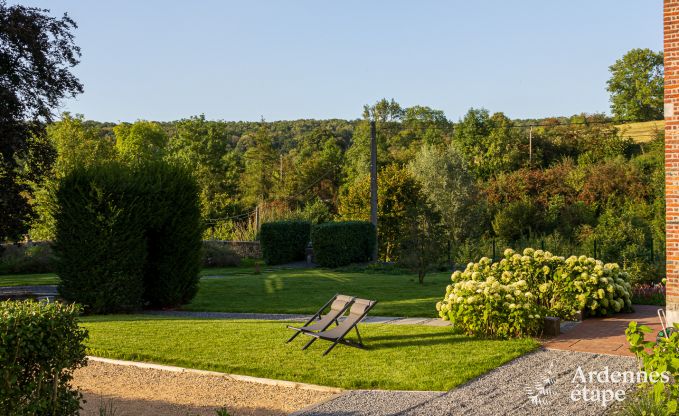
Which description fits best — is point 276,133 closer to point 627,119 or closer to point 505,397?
point 627,119

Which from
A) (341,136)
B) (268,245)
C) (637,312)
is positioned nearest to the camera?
(637,312)

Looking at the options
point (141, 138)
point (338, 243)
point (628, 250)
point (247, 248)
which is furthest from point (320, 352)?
point (141, 138)

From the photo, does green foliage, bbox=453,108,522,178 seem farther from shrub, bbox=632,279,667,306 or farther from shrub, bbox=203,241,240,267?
shrub, bbox=632,279,667,306

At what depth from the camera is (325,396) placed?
6.96m

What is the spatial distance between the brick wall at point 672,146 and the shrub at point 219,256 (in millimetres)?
21890

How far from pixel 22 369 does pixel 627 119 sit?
1890 inches

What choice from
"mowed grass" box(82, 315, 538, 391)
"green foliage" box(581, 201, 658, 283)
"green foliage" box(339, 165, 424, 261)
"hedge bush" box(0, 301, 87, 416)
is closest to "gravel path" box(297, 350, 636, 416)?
"mowed grass" box(82, 315, 538, 391)

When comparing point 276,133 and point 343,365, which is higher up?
point 276,133

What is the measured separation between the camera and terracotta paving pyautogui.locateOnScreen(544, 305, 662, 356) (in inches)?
352

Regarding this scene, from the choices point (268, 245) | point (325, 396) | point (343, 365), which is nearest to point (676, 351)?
point (325, 396)

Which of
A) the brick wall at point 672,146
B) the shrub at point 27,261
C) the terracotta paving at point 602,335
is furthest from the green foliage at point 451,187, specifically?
the brick wall at point 672,146

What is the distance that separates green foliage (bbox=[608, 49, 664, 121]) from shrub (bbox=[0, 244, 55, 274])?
1512 inches

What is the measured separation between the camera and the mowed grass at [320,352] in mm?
7621

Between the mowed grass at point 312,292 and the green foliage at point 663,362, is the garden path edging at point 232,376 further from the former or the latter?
the mowed grass at point 312,292
